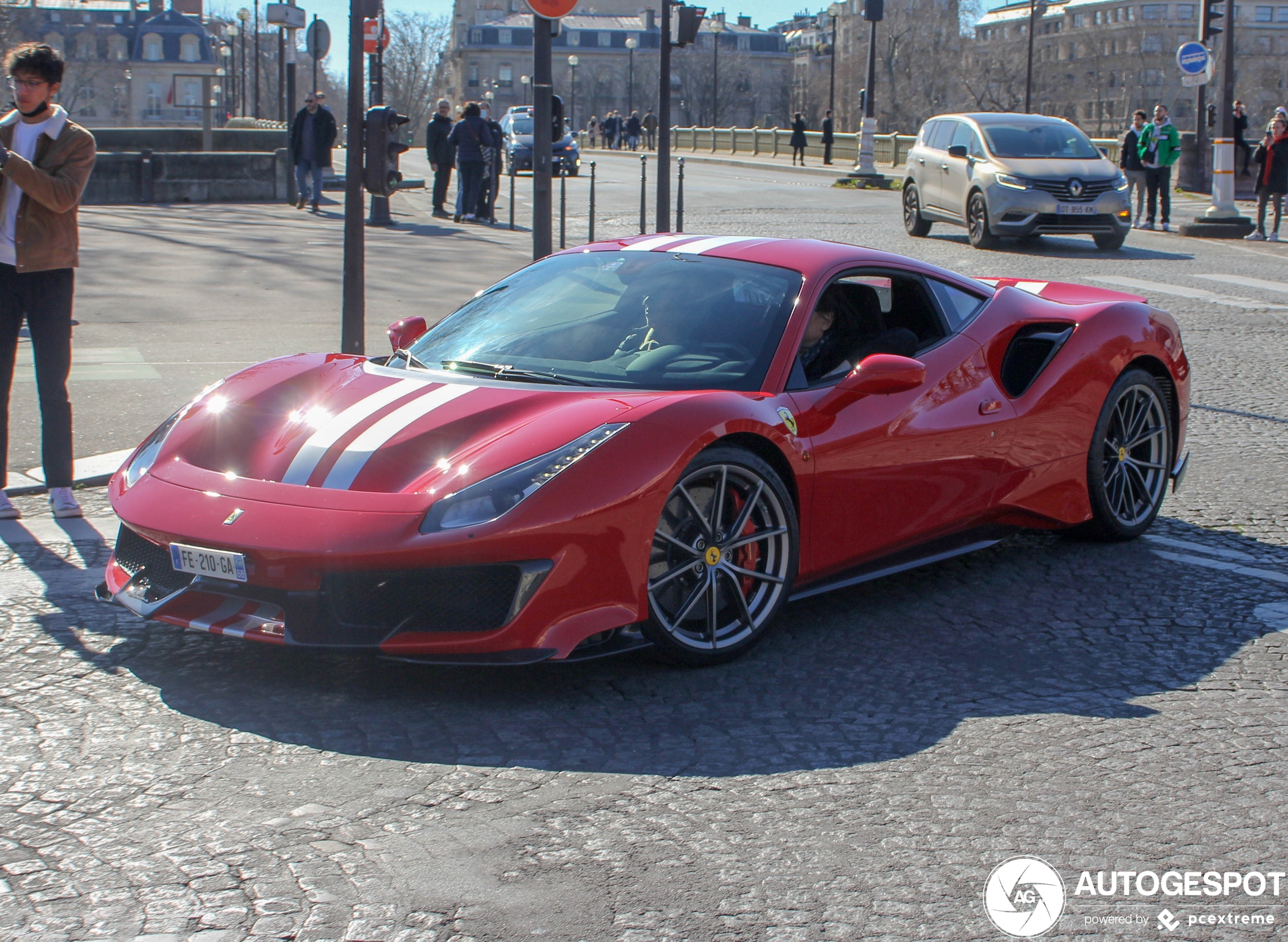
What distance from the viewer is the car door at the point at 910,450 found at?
4.50 meters

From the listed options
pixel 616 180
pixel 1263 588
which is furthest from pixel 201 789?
pixel 616 180

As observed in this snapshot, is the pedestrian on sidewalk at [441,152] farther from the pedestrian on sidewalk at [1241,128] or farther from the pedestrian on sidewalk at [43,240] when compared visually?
the pedestrian on sidewalk at [43,240]

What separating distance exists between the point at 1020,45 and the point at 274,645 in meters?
103

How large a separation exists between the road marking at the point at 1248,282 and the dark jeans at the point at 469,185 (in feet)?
33.4

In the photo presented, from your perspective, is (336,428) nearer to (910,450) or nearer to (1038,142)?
(910,450)

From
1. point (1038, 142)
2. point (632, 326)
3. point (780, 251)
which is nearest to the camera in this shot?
point (632, 326)

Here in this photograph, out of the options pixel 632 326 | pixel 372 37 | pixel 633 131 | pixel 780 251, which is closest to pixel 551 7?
pixel 780 251

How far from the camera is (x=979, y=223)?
1847cm

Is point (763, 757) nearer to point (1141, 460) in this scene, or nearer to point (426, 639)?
point (426, 639)

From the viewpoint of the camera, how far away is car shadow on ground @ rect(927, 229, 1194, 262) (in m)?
17.6

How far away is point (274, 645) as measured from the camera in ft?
13.2

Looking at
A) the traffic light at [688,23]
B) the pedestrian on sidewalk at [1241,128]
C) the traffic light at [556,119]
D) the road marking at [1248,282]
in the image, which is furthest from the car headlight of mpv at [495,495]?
the pedestrian on sidewalk at [1241,128]

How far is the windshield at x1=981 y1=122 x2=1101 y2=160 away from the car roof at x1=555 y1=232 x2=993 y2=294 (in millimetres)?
14121

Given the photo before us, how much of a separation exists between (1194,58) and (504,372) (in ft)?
64.8
